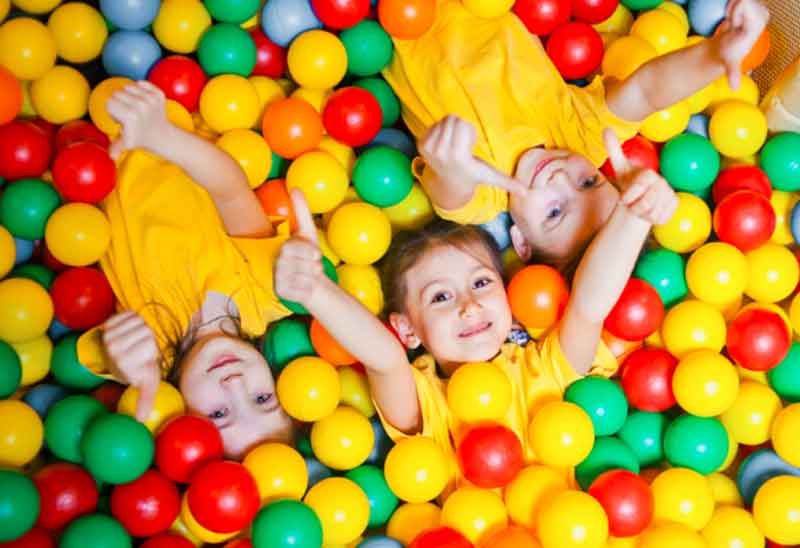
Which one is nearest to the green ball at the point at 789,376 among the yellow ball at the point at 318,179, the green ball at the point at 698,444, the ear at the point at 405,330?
the green ball at the point at 698,444

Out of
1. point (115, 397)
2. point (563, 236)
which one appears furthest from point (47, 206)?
point (563, 236)

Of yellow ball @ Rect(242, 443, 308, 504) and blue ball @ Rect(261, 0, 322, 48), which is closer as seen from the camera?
yellow ball @ Rect(242, 443, 308, 504)

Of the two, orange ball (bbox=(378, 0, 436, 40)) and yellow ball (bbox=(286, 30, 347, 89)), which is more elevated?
orange ball (bbox=(378, 0, 436, 40))

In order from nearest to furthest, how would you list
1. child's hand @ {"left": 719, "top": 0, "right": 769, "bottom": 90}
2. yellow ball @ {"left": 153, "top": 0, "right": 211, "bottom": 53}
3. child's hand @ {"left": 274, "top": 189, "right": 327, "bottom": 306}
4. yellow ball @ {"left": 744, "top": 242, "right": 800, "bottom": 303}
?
1. child's hand @ {"left": 274, "top": 189, "right": 327, "bottom": 306}
2. child's hand @ {"left": 719, "top": 0, "right": 769, "bottom": 90}
3. yellow ball @ {"left": 744, "top": 242, "right": 800, "bottom": 303}
4. yellow ball @ {"left": 153, "top": 0, "right": 211, "bottom": 53}

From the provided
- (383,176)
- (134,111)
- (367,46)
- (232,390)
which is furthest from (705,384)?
(134,111)

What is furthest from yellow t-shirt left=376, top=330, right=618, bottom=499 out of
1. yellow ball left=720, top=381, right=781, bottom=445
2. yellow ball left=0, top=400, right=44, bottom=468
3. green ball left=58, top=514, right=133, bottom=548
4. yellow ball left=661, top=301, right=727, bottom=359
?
yellow ball left=0, top=400, right=44, bottom=468

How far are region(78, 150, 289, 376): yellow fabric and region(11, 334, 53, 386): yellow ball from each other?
145 mm

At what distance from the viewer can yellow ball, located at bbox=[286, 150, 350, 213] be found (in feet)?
5.71

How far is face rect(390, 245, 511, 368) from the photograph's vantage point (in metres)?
1.56

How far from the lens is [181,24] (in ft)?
5.87

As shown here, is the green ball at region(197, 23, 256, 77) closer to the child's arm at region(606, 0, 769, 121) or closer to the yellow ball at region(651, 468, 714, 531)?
the child's arm at region(606, 0, 769, 121)

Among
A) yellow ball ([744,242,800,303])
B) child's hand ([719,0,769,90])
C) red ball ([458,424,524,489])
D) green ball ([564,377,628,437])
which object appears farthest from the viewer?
yellow ball ([744,242,800,303])

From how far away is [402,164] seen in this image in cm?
175

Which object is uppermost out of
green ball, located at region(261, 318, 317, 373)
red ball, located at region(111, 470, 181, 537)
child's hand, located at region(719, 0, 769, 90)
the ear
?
child's hand, located at region(719, 0, 769, 90)
